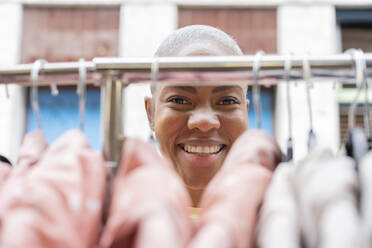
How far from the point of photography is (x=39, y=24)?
11.4 feet

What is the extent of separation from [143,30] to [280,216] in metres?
2.99

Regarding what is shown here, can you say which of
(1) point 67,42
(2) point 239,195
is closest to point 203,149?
(2) point 239,195

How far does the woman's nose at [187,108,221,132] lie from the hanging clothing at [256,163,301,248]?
35 centimetres

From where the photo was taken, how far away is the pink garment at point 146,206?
0.45m

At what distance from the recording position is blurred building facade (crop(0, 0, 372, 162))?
10.9ft

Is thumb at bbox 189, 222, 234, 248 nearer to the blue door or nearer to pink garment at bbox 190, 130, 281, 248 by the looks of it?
pink garment at bbox 190, 130, 281, 248

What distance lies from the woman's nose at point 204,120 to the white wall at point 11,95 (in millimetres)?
2497

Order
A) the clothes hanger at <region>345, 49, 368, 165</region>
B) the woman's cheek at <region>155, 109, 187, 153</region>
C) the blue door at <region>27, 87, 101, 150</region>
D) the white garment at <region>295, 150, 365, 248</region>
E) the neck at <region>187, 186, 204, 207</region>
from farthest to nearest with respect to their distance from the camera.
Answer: the blue door at <region>27, 87, 101, 150</region>
the neck at <region>187, 186, 204, 207</region>
the woman's cheek at <region>155, 109, 187, 153</region>
the clothes hanger at <region>345, 49, 368, 165</region>
the white garment at <region>295, 150, 365, 248</region>

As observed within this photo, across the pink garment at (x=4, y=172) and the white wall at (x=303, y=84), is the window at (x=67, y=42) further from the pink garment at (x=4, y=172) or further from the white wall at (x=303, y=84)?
the pink garment at (x=4, y=172)

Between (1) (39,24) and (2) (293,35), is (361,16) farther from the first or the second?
(1) (39,24)

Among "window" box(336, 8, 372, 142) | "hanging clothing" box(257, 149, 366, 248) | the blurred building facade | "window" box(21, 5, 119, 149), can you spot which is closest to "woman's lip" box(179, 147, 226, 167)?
"hanging clothing" box(257, 149, 366, 248)

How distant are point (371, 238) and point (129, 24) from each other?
3094mm

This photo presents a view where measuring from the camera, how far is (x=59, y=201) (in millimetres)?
493

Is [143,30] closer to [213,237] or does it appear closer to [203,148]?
[203,148]
